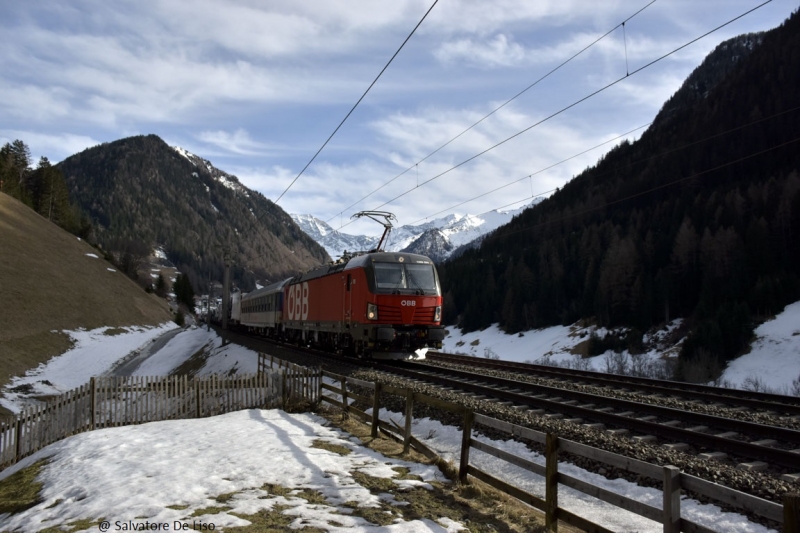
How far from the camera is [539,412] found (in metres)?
11.2

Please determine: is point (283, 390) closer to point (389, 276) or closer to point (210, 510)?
point (389, 276)

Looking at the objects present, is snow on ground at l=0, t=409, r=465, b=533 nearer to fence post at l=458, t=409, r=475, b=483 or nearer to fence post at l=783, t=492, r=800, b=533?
fence post at l=458, t=409, r=475, b=483

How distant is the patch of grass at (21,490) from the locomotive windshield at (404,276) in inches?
469

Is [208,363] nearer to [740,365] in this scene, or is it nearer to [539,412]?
[539,412]

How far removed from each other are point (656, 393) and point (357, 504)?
10.1 meters

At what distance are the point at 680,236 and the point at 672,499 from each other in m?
78.6

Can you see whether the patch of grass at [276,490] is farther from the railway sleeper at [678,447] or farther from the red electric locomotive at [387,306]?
the red electric locomotive at [387,306]

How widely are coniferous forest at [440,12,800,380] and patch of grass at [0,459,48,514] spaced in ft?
96.9

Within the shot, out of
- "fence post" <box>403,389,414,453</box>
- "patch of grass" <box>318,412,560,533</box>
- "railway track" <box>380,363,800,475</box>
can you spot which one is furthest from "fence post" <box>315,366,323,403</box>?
"patch of grass" <box>318,412,560,533</box>

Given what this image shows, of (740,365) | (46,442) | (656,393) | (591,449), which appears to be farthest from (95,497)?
(740,365)

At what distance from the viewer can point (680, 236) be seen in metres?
74.6

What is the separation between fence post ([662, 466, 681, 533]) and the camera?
189 inches

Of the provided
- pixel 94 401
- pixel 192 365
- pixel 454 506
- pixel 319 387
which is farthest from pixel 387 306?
pixel 192 365

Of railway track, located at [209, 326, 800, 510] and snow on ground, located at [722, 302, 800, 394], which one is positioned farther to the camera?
snow on ground, located at [722, 302, 800, 394]
